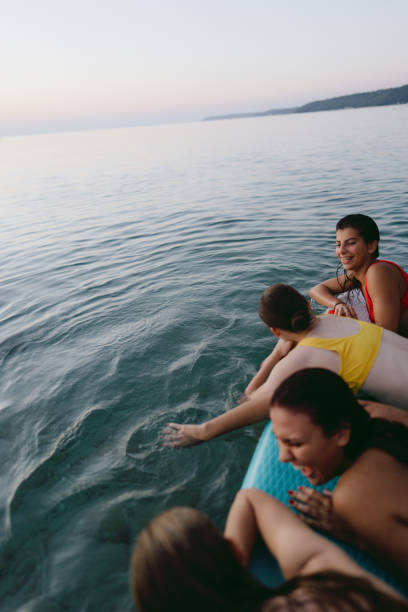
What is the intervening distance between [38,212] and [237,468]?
49.1ft

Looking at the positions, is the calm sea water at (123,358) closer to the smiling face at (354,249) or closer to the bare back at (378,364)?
the bare back at (378,364)

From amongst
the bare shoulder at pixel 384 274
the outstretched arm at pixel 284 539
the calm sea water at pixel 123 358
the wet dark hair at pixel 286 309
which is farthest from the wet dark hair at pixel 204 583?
the bare shoulder at pixel 384 274

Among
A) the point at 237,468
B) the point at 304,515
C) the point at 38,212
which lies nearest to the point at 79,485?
the point at 237,468

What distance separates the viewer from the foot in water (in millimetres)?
3378

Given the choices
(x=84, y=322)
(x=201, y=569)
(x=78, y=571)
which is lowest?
(x=78, y=571)

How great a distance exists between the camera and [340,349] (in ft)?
9.14

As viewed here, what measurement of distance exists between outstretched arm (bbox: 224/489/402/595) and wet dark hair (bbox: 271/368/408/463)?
1.44 ft

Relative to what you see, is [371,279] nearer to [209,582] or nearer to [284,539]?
[284,539]

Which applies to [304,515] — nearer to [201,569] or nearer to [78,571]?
[201,569]

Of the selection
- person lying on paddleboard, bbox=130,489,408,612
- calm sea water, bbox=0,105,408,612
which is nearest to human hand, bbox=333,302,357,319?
A: calm sea water, bbox=0,105,408,612

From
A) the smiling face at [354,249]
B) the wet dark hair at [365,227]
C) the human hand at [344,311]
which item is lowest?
the human hand at [344,311]

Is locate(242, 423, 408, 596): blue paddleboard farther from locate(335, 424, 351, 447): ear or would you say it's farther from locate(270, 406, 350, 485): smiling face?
locate(335, 424, 351, 447): ear

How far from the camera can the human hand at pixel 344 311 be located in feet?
13.4

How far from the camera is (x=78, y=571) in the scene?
2617mm
